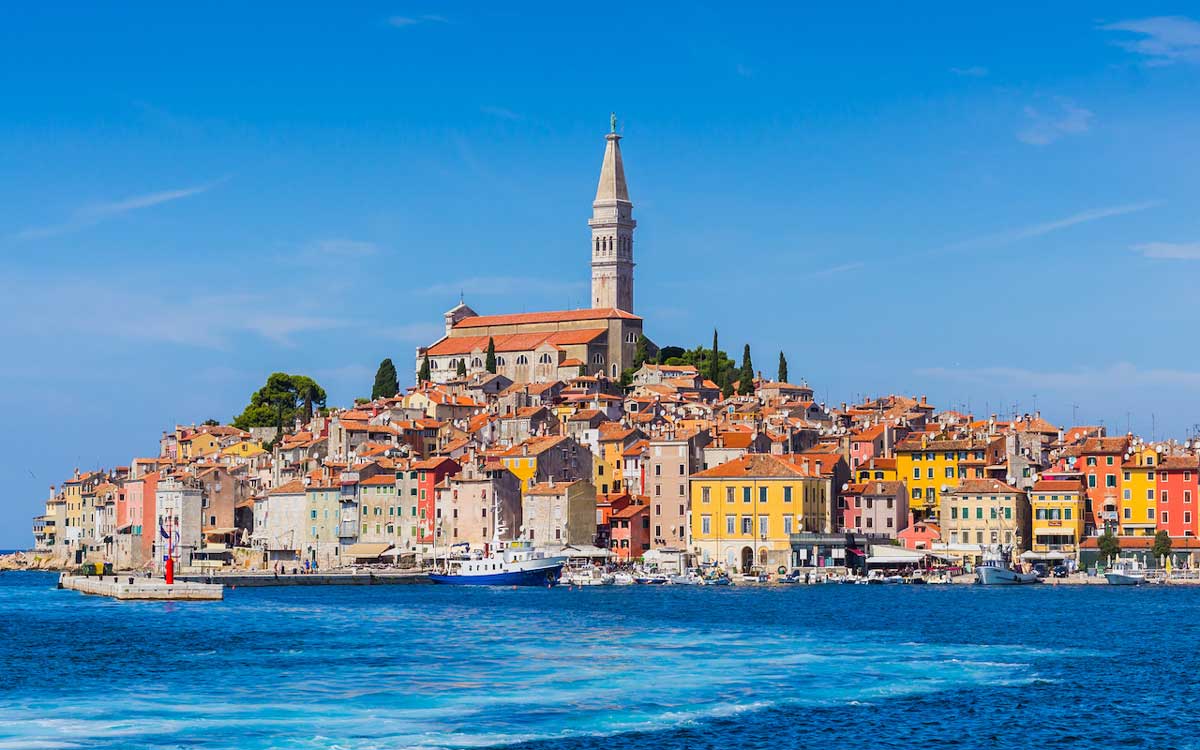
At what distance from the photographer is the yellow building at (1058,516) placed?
85.6 meters

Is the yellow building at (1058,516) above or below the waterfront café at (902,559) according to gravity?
above

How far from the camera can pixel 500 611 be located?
63062 millimetres

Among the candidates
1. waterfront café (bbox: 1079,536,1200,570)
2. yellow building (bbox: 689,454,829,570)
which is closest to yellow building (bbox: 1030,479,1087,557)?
waterfront café (bbox: 1079,536,1200,570)

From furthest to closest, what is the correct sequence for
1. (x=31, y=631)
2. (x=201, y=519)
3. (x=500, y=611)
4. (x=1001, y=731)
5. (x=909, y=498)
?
1. (x=201, y=519)
2. (x=909, y=498)
3. (x=500, y=611)
4. (x=31, y=631)
5. (x=1001, y=731)

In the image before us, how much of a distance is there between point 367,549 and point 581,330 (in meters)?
38.1

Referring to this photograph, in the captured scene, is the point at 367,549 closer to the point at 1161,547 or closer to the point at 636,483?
the point at 636,483

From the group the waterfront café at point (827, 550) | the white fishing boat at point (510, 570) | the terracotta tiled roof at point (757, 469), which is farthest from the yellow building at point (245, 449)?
the waterfront café at point (827, 550)

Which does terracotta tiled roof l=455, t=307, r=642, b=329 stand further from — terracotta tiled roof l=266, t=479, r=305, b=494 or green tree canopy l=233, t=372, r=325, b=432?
terracotta tiled roof l=266, t=479, r=305, b=494

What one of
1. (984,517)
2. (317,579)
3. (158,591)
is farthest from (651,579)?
(158,591)

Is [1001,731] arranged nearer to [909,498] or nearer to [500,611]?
[500,611]

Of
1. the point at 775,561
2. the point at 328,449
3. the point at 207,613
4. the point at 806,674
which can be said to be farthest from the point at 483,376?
the point at 806,674

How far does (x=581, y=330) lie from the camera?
131 m

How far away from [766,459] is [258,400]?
192 ft

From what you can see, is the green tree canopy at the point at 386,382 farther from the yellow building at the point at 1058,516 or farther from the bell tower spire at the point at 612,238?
the yellow building at the point at 1058,516
